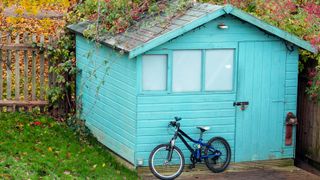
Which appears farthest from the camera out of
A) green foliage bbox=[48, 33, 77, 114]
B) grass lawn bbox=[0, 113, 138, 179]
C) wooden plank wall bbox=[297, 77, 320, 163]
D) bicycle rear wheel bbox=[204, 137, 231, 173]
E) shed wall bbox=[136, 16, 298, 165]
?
green foliage bbox=[48, 33, 77, 114]

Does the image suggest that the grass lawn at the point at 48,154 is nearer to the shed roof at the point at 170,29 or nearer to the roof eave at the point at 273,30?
the shed roof at the point at 170,29

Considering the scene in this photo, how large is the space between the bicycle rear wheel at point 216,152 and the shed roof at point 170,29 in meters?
2.09

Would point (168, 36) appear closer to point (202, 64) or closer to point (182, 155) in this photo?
point (202, 64)

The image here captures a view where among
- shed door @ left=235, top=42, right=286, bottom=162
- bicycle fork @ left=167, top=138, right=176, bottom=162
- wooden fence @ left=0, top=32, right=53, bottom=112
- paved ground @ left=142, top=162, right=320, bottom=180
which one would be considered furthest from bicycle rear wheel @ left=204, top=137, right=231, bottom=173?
wooden fence @ left=0, top=32, right=53, bottom=112

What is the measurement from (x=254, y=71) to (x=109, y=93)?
9.01 ft

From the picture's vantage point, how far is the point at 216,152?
41.0ft

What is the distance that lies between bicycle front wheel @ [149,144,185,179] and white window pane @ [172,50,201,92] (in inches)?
42.4

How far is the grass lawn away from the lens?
11.4 meters

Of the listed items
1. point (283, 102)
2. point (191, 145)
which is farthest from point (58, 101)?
point (283, 102)

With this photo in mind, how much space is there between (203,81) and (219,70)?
37 cm

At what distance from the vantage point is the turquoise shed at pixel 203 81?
1223 centimetres

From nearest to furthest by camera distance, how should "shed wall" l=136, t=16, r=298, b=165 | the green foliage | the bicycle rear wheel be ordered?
"shed wall" l=136, t=16, r=298, b=165
the bicycle rear wheel
the green foliage

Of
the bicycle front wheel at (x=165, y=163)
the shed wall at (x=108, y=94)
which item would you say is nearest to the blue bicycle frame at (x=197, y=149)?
the bicycle front wheel at (x=165, y=163)

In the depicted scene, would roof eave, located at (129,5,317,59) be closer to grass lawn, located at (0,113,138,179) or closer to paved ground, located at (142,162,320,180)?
grass lawn, located at (0,113,138,179)
